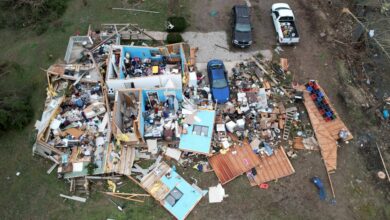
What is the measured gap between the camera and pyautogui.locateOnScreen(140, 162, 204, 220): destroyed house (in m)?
18.7

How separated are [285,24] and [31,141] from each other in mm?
19853

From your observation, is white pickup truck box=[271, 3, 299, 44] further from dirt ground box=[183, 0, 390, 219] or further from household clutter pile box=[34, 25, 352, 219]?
household clutter pile box=[34, 25, 352, 219]

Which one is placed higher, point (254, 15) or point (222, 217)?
point (254, 15)

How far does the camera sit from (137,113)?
826 inches

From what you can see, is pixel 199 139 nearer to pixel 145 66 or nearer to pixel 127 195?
pixel 127 195

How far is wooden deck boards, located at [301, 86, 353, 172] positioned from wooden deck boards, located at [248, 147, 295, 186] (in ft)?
7.83

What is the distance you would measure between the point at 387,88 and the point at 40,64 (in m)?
25.4

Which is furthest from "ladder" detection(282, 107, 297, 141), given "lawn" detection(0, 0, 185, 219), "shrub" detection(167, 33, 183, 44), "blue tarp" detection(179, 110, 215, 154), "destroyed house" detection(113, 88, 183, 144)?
"shrub" detection(167, 33, 183, 44)

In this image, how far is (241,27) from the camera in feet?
80.1

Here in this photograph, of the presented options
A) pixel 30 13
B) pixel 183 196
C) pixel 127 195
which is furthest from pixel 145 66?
pixel 30 13

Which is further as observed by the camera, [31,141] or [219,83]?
[219,83]

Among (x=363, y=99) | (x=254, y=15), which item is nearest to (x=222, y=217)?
(x=363, y=99)

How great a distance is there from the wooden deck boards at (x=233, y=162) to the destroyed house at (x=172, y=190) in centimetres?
172

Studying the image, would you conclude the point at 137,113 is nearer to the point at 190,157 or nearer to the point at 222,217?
the point at 190,157
